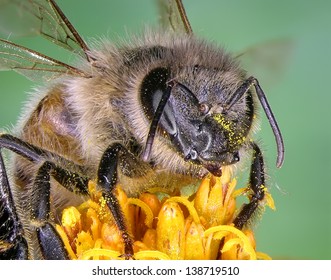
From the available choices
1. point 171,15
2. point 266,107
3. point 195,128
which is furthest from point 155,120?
point 171,15

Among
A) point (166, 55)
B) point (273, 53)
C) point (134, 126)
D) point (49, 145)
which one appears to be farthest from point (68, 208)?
point (273, 53)

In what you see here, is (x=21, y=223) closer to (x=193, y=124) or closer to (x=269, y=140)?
(x=193, y=124)

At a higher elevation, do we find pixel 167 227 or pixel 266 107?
pixel 266 107

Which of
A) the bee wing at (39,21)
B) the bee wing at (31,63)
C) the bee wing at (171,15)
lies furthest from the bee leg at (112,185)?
the bee wing at (171,15)

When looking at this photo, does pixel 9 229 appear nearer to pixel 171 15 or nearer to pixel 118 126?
pixel 118 126

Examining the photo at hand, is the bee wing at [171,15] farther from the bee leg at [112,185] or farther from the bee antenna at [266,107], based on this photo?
the bee leg at [112,185]
